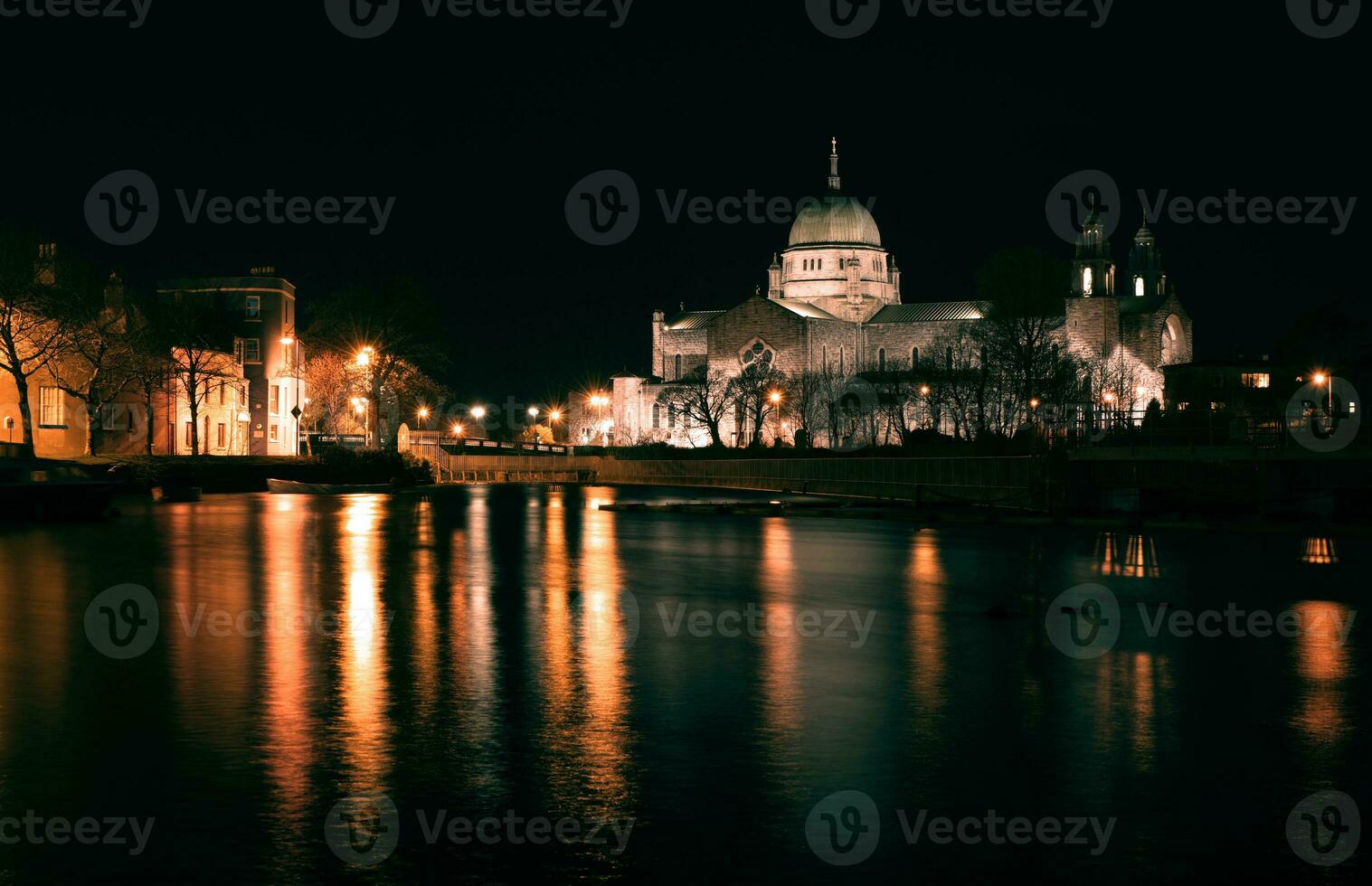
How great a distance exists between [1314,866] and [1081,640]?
27.8 feet

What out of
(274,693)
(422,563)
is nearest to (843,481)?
(422,563)

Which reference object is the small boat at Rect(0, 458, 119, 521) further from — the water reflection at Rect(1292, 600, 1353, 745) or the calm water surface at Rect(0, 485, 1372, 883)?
the water reflection at Rect(1292, 600, 1353, 745)

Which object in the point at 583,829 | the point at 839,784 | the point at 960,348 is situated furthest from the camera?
the point at 960,348

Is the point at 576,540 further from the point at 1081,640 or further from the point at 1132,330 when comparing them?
the point at 1132,330

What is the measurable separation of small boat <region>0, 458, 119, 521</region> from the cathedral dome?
114255mm

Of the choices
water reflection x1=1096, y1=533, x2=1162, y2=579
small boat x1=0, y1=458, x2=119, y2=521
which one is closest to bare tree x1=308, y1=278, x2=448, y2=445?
small boat x1=0, y1=458, x2=119, y2=521

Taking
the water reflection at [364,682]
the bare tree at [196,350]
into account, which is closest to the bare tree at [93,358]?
the bare tree at [196,350]

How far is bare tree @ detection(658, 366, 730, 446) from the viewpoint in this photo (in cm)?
11969

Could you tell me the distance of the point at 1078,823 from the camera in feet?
28.6

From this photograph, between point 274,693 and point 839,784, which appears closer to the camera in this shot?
point 839,784

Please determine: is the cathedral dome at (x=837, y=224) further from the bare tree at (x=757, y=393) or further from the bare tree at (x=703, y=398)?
the bare tree at (x=757, y=393)

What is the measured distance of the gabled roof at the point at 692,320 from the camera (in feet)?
495

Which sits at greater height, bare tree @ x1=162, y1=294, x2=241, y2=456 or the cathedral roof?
the cathedral roof

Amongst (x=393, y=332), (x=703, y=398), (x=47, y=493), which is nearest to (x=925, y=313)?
(x=703, y=398)
